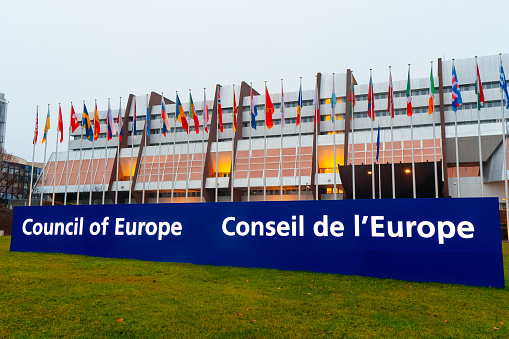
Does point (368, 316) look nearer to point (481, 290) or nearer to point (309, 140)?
point (481, 290)

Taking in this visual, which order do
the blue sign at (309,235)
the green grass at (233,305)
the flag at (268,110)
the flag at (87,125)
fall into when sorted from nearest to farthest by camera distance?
the green grass at (233,305) < the blue sign at (309,235) < the flag at (268,110) < the flag at (87,125)

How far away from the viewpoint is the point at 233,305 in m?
7.90

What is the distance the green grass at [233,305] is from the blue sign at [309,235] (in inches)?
20.5

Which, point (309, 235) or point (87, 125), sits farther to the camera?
point (87, 125)

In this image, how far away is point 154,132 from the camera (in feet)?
227

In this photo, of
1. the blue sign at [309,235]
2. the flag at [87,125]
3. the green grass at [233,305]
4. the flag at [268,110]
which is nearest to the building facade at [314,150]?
the flag at [87,125]

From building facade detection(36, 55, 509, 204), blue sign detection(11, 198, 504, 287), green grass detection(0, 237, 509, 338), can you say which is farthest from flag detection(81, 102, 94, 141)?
green grass detection(0, 237, 509, 338)

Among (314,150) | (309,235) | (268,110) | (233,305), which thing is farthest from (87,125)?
(314,150)

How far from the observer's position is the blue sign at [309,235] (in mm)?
10336

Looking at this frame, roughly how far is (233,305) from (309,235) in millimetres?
4544

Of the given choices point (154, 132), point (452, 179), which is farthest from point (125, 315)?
point (154, 132)

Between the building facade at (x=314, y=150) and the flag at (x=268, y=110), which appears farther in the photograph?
the building facade at (x=314, y=150)

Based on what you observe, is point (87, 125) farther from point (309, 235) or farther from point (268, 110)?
point (309, 235)

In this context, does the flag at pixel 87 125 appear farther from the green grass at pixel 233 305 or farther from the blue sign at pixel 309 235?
the green grass at pixel 233 305
